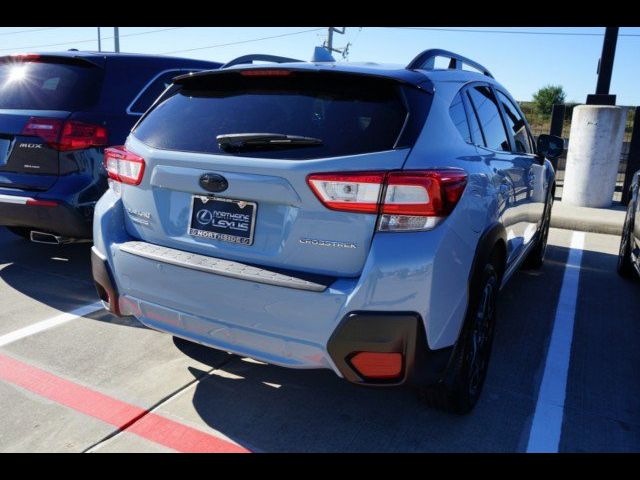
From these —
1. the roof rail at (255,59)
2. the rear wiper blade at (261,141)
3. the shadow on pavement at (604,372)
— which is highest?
the roof rail at (255,59)

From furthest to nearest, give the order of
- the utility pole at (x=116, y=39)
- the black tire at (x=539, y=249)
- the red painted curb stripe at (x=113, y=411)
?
the utility pole at (x=116, y=39), the black tire at (x=539, y=249), the red painted curb stripe at (x=113, y=411)

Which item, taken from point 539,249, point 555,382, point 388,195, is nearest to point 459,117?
point 388,195

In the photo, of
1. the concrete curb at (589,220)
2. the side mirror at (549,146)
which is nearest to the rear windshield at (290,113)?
the side mirror at (549,146)

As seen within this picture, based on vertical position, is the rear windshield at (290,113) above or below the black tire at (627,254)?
above

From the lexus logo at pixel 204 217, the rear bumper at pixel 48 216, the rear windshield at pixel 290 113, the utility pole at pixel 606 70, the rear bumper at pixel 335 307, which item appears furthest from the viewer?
the utility pole at pixel 606 70

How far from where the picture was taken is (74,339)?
3475mm

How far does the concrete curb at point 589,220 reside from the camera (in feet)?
25.4

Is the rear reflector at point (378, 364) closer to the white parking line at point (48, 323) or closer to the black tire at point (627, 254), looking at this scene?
the white parking line at point (48, 323)

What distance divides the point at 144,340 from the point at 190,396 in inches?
31.0

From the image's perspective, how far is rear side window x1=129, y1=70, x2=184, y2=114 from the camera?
4648 millimetres

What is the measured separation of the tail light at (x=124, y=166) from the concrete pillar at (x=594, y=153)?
27.7ft

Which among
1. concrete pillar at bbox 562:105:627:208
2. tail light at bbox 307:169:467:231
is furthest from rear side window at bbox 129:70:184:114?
concrete pillar at bbox 562:105:627:208

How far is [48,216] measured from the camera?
4.08m
